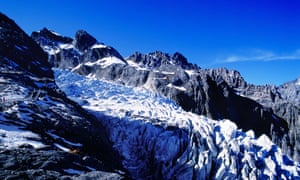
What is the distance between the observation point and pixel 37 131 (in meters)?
21.6

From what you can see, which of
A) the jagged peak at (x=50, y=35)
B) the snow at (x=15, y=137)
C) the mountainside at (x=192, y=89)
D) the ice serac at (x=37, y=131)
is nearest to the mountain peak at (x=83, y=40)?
the mountainside at (x=192, y=89)

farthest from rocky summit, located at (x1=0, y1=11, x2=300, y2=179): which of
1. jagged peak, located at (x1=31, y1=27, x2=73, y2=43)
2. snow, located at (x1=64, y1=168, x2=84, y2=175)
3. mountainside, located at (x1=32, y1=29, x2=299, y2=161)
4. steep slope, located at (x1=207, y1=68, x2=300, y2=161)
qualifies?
jagged peak, located at (x1=31, y1=27, x2=73, y2=43)

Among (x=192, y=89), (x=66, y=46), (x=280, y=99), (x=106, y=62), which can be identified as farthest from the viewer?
(x=280, y=99)

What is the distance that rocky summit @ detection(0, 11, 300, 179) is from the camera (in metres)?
17.8

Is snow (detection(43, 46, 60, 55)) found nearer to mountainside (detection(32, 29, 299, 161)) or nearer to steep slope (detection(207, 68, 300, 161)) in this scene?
mountainside (detection(32, 29, 299, 161))

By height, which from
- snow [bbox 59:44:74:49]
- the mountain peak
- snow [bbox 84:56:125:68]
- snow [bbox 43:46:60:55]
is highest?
the mountain peak

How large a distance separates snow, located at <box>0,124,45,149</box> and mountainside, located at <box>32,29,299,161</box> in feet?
178

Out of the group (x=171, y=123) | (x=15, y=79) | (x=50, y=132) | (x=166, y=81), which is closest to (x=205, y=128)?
(x=171, y=123)

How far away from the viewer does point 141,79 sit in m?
81.8

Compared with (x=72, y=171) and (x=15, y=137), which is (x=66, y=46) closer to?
(x=15, y=137)

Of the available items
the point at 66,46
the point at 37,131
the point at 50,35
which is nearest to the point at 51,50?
the point at 66,46

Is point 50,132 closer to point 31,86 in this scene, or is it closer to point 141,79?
point 31,86

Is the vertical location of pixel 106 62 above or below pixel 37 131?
above

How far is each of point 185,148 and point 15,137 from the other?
22335 millimetres
